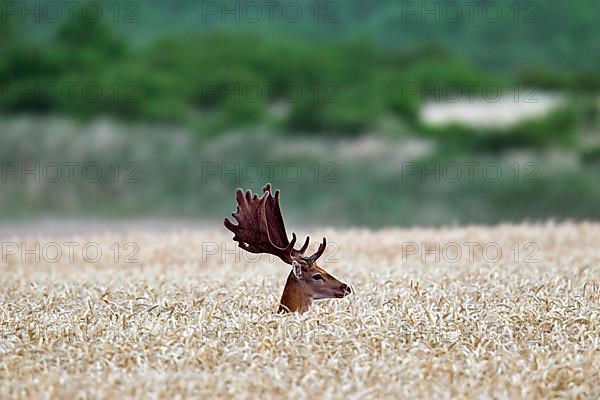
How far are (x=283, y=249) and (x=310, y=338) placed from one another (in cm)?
97

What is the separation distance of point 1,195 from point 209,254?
7636 mm

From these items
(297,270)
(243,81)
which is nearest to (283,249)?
(297,270)

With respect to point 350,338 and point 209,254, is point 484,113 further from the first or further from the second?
point 350,338

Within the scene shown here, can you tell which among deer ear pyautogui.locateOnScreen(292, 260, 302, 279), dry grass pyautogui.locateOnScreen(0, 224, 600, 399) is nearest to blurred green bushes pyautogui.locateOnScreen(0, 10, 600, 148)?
dry grass pyautogui.locateOnScreen(0, 224, 600, 399)

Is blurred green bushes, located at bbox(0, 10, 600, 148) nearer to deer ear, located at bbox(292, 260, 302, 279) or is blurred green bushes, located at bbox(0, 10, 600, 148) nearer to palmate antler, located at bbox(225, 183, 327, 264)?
palmate antler, located at bbox(225, 183, 327, 264)

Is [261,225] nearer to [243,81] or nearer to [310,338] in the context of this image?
[310,338]

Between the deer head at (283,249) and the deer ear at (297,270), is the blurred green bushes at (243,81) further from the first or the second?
Answer: the deer ear at (297,270)

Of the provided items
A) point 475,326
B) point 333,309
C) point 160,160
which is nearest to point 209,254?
point 333,309

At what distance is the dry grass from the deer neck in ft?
0.38

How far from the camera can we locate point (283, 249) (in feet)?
18.2

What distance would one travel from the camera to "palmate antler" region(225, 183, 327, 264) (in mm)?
5590

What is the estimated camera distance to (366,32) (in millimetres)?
19359

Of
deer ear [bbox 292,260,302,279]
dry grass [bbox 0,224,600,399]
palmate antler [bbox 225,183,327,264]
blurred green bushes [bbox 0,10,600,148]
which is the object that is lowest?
dry grass [bbox 0,224,600,399]

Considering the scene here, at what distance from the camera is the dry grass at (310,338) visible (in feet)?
13.4
